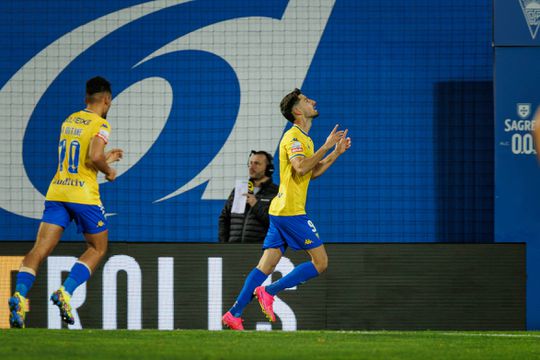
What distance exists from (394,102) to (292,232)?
15.2 feet

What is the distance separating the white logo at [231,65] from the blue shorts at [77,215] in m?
4.96

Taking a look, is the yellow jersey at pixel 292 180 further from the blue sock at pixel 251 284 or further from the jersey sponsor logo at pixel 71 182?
the jersey sponsor logo at pixel 71 182

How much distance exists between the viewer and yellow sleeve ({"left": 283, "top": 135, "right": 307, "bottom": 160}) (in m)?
7.39

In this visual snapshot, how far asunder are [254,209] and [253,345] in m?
3.17

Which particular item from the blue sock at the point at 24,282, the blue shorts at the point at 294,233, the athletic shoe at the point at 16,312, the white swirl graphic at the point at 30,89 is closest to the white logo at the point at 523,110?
the blue shorts at the point at 294,233

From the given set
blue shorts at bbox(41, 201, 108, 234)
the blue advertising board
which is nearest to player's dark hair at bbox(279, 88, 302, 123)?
blue shorts at bbox(41, 201, 108, 234)

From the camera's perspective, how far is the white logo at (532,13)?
9.31m

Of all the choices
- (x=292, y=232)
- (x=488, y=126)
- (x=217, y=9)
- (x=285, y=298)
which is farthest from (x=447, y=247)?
(x=217, y=9)

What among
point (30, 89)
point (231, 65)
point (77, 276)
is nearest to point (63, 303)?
point (77, 276)

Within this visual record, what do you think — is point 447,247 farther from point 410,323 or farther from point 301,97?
point 301,97

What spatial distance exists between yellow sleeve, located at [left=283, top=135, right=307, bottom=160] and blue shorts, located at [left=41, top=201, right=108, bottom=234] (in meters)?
1.49

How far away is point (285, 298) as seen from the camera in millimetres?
8945

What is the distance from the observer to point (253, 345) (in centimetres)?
591

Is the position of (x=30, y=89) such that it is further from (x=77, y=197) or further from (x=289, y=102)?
(x=77, y=197)
